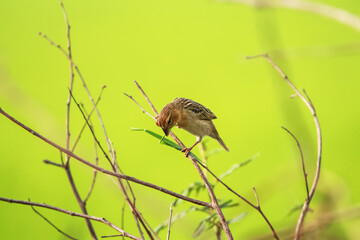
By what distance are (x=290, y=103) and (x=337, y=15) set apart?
332 mm

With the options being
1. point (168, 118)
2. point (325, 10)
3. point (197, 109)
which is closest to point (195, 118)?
point (197, 109)

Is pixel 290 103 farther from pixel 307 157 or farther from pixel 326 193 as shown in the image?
pixel 326 193

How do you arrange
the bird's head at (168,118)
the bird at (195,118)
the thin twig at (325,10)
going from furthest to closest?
the thin twig at (325,10) < the bird at (195,118) < the bird's head at (168,118)

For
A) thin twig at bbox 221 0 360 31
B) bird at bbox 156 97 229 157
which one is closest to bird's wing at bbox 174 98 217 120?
bird at bbox 156 97 229 157

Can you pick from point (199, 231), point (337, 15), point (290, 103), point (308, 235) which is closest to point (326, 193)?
point (308, 235)

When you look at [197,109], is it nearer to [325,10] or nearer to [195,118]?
[195,118]

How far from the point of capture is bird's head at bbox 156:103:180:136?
3.52 feet

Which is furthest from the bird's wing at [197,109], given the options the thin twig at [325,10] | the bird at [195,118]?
the thin twig at [325,10]

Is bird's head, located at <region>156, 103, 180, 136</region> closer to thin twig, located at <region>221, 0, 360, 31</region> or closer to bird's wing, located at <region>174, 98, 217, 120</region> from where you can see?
bird's wing, located at <region>174, 98, 217, 120</region>

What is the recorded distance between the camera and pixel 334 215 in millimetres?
1483

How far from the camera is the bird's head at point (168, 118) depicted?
107 centimetres

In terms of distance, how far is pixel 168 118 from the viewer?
1.10 meters

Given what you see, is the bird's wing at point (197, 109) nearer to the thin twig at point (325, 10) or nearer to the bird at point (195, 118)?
the bird at point (195, 118)

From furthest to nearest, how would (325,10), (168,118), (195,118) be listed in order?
(325,10), (195,118), (168,118)
